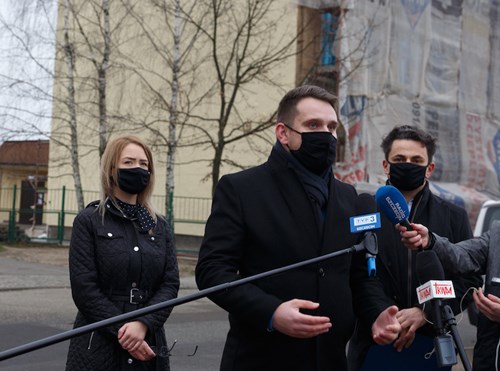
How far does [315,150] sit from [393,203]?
0.48 meters

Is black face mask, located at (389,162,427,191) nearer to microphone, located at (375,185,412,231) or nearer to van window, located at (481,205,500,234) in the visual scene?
microphone, located at (375,185,412,231)

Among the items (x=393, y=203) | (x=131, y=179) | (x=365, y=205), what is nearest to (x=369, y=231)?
(x=393, y=203)

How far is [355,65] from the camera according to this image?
21.2m

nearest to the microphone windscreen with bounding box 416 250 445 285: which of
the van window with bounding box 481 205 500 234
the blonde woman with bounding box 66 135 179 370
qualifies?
the blonde woman with bounding box 66 135 179 370

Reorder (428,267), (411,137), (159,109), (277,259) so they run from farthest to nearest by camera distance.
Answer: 1. (159,109)
2. (411,137)
3. (277,259)
4. (428,267)

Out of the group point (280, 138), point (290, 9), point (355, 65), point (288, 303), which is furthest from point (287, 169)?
point (290, 9)

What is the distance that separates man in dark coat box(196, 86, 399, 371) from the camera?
3281 mm

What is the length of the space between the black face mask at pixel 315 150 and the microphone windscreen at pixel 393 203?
398 millimetres

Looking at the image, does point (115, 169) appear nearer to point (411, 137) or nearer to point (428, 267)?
point (411, 137)

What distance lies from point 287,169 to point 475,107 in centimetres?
2223

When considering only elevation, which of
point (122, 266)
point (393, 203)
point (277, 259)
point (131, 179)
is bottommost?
point (122, 266)

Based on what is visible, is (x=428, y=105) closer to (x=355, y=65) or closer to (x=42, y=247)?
(x=355, y=65)

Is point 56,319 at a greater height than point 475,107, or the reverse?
point 475,107

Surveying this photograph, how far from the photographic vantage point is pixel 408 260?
14.2 ft
